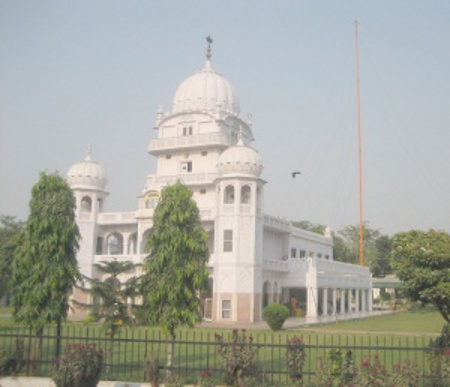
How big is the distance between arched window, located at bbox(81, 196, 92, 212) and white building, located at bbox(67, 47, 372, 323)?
0.24 ft

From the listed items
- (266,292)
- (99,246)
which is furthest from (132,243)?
(266,292)

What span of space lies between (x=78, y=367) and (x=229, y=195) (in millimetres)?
26982

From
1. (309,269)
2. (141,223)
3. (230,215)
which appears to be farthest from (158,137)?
(309,269)

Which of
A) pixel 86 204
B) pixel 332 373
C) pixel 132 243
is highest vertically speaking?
pixel 86 204

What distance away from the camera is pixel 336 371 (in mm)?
13547

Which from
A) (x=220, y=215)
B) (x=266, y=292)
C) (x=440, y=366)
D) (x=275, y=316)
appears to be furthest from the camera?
(x=266, y=292)

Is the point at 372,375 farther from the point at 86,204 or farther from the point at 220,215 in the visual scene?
the point at 86,204

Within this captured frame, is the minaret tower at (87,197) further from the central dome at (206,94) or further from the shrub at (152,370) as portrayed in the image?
the shrub at (152,370)

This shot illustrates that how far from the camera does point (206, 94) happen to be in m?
44.7

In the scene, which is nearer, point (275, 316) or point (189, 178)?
point (275, 316)

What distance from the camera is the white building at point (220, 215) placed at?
3628 cm

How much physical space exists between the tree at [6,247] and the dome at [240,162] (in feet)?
43.8

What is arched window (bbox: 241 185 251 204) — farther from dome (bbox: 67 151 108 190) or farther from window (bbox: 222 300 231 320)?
dome (bbox: 67 151 108 190)

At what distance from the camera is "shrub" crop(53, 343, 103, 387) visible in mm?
11891
